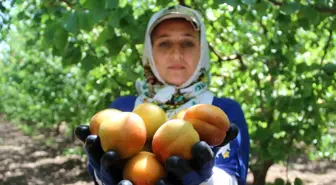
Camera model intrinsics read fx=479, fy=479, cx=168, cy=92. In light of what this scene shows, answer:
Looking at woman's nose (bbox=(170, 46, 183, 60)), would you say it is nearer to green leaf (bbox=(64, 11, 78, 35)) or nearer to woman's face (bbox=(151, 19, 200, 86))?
woman's face (bbox=(151, 19, 200, 86))

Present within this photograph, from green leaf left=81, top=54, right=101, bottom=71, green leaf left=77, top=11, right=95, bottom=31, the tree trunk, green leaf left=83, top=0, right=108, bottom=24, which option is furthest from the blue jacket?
the tree trunk

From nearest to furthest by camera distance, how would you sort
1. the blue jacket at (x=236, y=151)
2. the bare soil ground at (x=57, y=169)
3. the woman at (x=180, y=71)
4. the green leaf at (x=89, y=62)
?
1. the blue jacket at (x=236, y=151)
2. the woman at (x=180, y=71)
3. the green leaf at (x=89, y=62)
4. the bare soil ground at (x=57, y=169)

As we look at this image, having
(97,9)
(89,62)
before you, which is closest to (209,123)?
(97,9)

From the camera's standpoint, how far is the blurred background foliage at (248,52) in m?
2.60

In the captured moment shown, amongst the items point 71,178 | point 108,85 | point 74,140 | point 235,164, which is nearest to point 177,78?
point 235,164

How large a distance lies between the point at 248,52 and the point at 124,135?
2955mm

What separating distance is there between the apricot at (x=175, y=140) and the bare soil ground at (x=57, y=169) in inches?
268

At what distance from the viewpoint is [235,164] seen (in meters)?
1.65

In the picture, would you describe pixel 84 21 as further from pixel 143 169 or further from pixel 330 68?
pixel 330 68

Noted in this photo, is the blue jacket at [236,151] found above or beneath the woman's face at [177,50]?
beneath

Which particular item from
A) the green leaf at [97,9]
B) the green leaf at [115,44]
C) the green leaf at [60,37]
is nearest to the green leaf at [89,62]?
the green leaf at [115,44]

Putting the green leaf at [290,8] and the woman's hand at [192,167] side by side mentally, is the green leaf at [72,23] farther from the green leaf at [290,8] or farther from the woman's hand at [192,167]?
the woman's hand at [192,167]

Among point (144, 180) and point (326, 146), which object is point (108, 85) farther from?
point (326, 146)

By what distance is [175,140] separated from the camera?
1.19 metres
